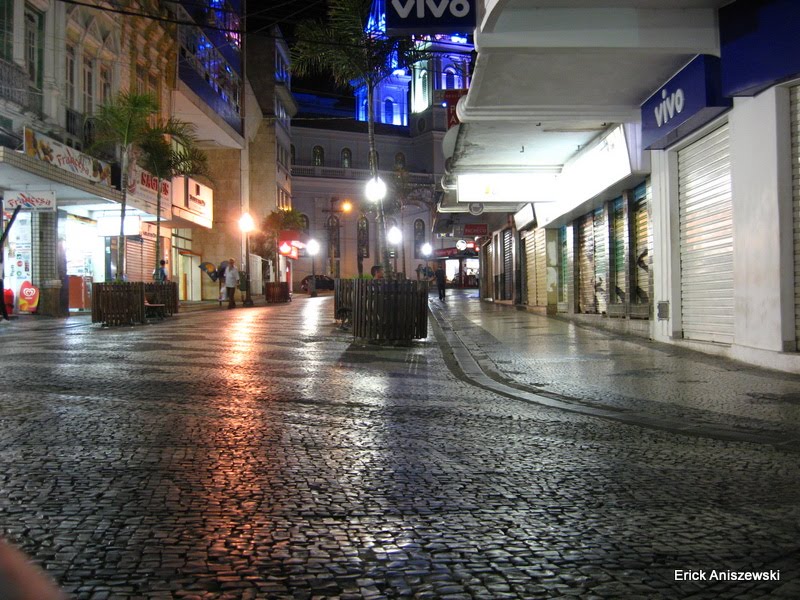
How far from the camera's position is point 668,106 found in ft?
34.6

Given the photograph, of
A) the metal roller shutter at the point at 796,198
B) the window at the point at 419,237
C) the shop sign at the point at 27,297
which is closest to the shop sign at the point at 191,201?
the shop sign at the point at 27,297

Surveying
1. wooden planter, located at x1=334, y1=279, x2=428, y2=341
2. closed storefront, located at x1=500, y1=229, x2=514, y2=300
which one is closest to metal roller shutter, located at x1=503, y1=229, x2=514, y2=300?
closed storefront, located at x1=500, y1=229, x2=514, y2=300

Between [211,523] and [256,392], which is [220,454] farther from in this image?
[256,392]

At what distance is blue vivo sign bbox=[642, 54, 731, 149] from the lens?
9.20 meters

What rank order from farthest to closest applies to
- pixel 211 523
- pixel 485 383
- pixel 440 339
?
1. pixel 440 339
2. pixel 485 383
3. pixel 211 523

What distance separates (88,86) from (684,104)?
20971mm

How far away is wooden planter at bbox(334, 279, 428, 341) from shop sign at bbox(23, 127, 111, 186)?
10838mm

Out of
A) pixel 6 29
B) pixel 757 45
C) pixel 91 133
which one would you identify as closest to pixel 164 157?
pixel 91 133

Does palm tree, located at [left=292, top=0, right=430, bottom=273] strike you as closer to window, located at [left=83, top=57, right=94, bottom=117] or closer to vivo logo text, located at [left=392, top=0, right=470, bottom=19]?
vivo logo text, located at [left=392, top=0, right=470, bottom=19]

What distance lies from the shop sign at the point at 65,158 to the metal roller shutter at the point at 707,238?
15.2 metres

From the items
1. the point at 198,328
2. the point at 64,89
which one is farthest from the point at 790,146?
the point at 64,89

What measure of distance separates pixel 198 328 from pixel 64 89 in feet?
35.3

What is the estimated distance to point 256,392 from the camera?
6988mm

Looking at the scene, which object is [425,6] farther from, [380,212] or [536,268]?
[536,268]
